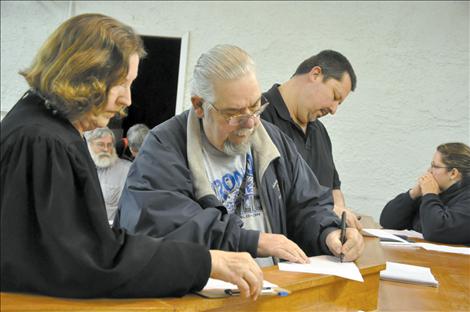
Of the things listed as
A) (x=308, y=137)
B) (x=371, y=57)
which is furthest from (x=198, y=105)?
(x=371, y=57)

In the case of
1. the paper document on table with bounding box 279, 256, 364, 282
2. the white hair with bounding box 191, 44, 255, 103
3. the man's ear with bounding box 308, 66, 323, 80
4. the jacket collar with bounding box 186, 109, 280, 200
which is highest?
the white hair with bounding box 191, 44, 255, 103

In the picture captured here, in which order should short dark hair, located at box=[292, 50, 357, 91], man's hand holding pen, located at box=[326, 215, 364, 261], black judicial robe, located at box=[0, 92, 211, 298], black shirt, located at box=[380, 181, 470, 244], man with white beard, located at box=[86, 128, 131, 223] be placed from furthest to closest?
1. man with white beard, located at box=[86, 128, 131, 223]
2. black shirt, located at box=[380, 181, 470, 244]
3. short dark hair, located at box=[292, 50, 357, 91]
4. man's hand holding pen, located at box=[326, 215, 364, 261]
5. black judicial robe, located at box=[0, 92, 211, 298]

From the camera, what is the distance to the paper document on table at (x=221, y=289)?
164cm

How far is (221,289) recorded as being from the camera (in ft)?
5.59

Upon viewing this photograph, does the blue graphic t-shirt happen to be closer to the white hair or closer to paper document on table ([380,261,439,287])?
the white hair

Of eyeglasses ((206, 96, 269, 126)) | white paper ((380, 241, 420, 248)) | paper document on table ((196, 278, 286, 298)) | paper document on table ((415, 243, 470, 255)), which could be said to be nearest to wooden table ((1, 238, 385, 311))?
paper document on table ((196, 278, 286, 298))

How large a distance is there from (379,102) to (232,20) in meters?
1.85

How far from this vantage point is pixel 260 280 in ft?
5.40

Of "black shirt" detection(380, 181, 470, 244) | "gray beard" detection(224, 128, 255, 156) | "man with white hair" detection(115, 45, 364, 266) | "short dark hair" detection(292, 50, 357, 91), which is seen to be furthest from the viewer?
"black shirt" detection(380, 181, 470, 244)

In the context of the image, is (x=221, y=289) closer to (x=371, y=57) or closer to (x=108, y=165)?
(x=108, y=165)

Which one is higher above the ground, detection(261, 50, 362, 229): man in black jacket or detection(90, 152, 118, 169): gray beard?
detection(261, 50, 362, 229): man in black jacket

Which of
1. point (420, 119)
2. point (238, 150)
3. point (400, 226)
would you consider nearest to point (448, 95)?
point (420, 119)

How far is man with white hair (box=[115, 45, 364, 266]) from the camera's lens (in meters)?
2.26

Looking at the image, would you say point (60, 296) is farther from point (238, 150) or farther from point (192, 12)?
point (192, 12)
